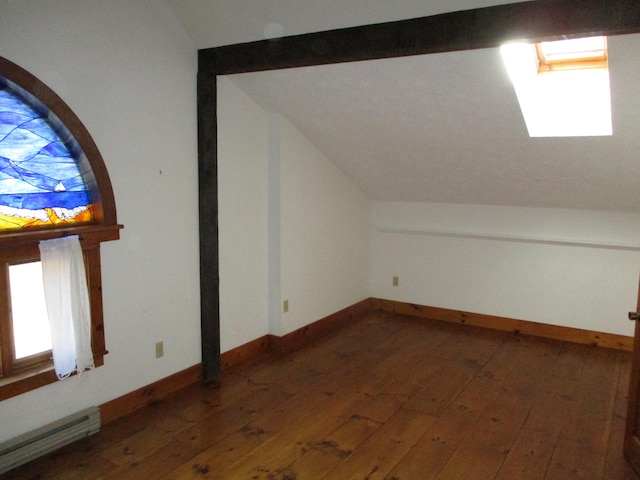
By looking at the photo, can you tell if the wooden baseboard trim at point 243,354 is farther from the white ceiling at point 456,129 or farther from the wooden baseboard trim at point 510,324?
the white ceiling at point 456,129

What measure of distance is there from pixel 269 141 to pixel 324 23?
51.1 inches

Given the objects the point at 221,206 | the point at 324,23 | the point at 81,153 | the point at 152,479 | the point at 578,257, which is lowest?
the point at 152,479

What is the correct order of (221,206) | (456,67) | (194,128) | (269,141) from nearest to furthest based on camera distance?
(456,67)
(194,128)
(221,206)
(269,141)

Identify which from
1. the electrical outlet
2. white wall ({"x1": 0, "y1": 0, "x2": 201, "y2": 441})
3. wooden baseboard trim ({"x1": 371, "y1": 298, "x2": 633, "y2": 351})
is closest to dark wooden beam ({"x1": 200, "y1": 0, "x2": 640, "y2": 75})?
white wall ({"x1": 0, "y1": 0, "x2": 201, "y2": 441})

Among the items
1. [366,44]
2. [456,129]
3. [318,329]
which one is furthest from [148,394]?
[456,129]

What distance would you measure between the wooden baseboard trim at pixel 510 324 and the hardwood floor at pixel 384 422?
0.12 m

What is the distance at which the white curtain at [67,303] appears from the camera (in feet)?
8.01

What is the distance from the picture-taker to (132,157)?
2807 mm

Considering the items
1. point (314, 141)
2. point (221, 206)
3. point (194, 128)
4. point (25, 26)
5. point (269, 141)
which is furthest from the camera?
point (314, 141)

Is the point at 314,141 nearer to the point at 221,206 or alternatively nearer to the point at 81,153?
the point at 221,206

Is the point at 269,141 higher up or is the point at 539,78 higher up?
the point at 539,78

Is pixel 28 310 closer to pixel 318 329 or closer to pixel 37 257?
pixel 37 257

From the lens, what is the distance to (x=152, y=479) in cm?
232

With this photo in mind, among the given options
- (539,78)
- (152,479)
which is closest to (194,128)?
(152,479)
